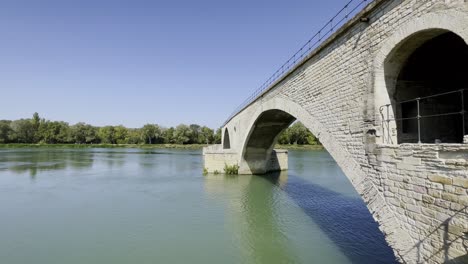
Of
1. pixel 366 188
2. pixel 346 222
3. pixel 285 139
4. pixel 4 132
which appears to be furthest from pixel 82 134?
pixel 366 188

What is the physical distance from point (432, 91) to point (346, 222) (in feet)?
22.2

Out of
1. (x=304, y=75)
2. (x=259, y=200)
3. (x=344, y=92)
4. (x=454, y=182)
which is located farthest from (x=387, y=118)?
(x=259, y=200)

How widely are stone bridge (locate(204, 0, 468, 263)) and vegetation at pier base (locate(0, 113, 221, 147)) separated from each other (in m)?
84.1

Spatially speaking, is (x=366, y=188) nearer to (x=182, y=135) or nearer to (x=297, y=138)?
(x=297, y=138)

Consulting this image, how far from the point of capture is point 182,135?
317ft

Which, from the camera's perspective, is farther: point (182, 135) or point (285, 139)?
point (182, 135)

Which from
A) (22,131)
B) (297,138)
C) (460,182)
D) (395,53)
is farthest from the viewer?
(22,131)

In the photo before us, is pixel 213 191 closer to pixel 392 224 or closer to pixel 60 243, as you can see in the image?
pixel 60 243

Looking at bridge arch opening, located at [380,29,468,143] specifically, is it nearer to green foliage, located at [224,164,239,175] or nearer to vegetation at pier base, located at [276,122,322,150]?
green foliage, located at [224,164,239,175]

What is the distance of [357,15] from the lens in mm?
8609

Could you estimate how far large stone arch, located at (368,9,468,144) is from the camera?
606 cm

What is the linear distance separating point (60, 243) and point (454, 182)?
12130mm

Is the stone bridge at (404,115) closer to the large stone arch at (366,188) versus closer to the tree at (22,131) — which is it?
the large stone arch at (366,188)

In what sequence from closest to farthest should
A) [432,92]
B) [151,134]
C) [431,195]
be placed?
[431,195]
[432,92]
[151,134]
